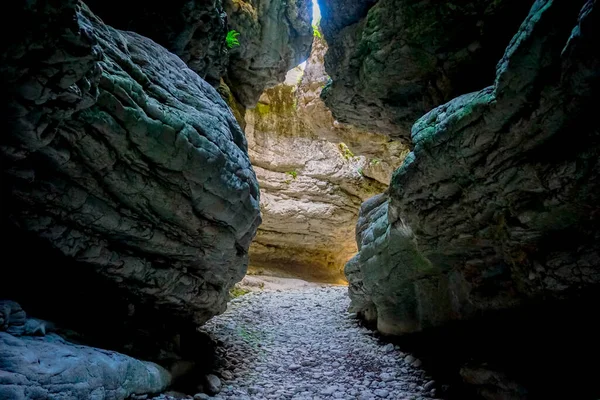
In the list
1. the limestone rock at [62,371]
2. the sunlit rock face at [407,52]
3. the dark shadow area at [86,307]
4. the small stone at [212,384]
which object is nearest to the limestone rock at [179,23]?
the sunlit rock face at [407,52]

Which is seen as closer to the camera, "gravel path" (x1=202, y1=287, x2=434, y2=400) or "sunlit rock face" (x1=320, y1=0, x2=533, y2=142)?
"gravel path" (x1=202, y1=287, x2=434, y2=400)

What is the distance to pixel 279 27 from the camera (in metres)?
14.0

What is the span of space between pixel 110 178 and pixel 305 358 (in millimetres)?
6108

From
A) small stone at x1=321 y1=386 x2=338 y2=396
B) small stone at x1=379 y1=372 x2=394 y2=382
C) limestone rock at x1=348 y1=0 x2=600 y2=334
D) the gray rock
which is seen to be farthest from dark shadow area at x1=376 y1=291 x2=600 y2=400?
small stone at x1=321 y1=386 x2=338 y2=396

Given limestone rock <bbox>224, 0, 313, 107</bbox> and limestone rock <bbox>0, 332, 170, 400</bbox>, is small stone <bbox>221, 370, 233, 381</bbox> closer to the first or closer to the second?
limestone rock <bbox>0, 332, 170, 400</bbox>

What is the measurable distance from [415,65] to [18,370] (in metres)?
9.64

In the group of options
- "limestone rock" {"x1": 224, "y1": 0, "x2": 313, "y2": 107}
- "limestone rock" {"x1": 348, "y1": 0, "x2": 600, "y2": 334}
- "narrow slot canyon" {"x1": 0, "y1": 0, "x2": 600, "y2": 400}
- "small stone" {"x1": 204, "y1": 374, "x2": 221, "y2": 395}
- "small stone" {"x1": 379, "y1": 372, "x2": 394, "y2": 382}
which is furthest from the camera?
"limestone rock" {"x1": 224, "y1": 0, "x2": 313, "y2": 107}

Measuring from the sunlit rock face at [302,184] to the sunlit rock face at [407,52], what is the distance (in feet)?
28.1

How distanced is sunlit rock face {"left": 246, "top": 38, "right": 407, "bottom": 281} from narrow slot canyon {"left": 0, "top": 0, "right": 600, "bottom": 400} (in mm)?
10284

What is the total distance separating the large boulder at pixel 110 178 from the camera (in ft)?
10.1

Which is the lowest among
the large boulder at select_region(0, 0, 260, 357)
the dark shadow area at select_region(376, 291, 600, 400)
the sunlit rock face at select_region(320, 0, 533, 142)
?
the dark shadow area at select_region(376, 291, 600, 400)

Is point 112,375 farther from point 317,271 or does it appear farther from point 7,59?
point 317,271

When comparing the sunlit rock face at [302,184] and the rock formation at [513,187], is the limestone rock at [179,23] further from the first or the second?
the sunlit rock face at [302,184]

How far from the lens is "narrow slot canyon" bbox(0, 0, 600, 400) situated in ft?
12.2
